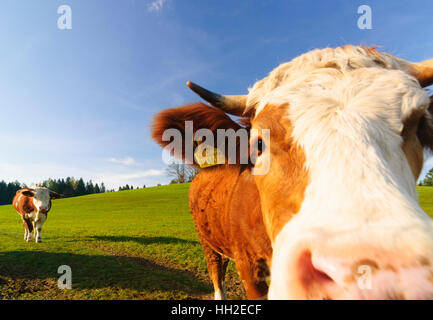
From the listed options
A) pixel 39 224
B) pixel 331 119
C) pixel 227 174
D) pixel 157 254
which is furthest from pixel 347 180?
pixel 39 224

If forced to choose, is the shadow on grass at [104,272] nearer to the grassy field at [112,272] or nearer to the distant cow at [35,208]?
the grassy field at [112,272]

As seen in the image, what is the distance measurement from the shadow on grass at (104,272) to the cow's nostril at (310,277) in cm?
563

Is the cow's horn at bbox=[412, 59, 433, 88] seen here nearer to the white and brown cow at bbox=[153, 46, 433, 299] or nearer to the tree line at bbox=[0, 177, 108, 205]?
the white and brown cow at bbox=[153, 46, 433, 299]

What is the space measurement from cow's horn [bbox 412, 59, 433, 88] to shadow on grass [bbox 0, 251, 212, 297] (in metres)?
5.94

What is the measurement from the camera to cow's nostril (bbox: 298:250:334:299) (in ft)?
2.95

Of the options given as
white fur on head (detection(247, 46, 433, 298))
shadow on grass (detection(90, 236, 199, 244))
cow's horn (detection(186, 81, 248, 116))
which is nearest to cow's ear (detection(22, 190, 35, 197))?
shadow on grass (detection(90, 236, 199, 244))

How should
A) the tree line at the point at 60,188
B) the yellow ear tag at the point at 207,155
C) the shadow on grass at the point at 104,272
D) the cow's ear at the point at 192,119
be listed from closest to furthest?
the cow's ear at the point at 192,119
the yellow ear tag at the point at 207,155
the shadow on grass at the point at 104,272
the tree line at the point at 60,188

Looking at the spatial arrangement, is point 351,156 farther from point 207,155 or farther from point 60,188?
point 60,188

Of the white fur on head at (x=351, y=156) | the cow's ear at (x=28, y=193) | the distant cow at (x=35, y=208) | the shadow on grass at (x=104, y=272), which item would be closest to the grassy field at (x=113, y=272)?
the shadow on grass at (x=104, y=272)

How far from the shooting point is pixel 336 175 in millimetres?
1111

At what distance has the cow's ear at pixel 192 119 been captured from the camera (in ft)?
8.85

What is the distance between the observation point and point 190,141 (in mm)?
3027

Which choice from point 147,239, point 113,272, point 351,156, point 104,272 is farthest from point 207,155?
point 147,239

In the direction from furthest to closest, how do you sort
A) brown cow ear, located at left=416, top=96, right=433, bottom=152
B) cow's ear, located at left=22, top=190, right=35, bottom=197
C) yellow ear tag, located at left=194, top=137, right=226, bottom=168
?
cow's ear, located at left=22, top=190, right=35, bottom=197, yellow ear tag, located at left=194, top=137, right=226, bottom=168, brown cow ear, located at left=416, top=96, right=433, bottom=152
